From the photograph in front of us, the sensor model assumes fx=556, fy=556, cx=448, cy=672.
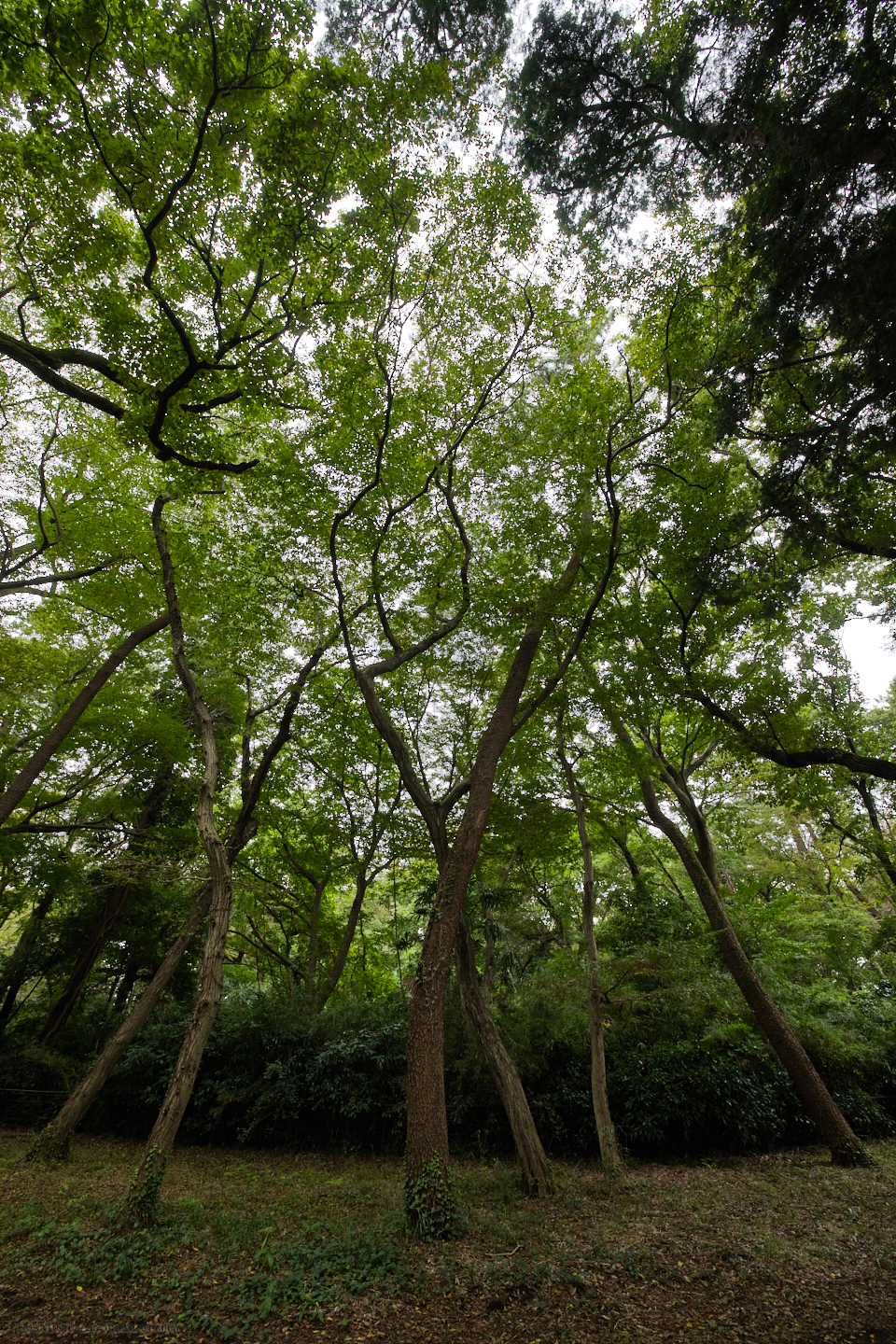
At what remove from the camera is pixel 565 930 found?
12867 mm

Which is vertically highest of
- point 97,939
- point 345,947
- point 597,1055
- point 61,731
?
point 61,731

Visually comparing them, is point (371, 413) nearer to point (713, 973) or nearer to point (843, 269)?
point (843, 269)

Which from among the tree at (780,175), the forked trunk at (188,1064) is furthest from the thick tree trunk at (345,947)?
the tree at (780,175)

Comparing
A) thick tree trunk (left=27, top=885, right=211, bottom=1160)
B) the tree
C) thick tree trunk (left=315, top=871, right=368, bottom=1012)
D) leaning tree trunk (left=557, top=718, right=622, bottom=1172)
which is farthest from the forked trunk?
the tree

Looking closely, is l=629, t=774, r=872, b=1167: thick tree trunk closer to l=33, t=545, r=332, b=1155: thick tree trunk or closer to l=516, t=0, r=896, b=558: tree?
l=516, t=0, r=896, b=558: tree

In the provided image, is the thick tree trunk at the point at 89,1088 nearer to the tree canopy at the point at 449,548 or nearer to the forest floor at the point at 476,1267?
the tree canopy at the point at 449,548

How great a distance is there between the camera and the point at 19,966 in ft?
41.7

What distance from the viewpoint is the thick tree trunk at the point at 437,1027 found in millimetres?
4699

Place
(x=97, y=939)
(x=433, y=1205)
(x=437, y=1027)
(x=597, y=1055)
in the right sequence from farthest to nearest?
(x=97, y=939) → (x=597, y=1055) → (x=437, y=1027) → (x=433, y=1205)

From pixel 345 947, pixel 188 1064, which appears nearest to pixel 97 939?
pixel 345 947

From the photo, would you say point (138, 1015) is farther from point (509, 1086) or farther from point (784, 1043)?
point (784, 1043)

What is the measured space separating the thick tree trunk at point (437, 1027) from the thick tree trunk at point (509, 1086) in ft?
2.28

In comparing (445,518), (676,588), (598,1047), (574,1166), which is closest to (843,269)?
(676,588)

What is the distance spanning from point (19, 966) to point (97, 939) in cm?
209
